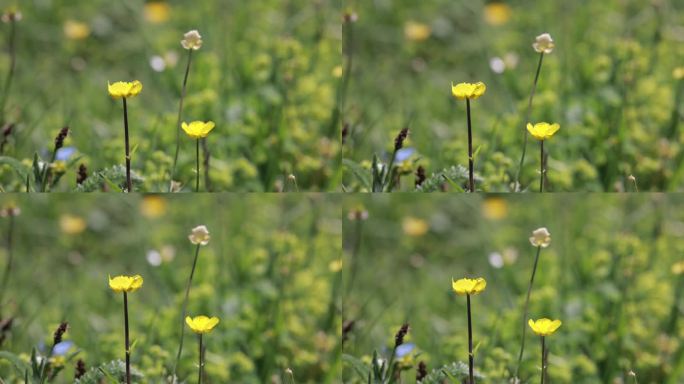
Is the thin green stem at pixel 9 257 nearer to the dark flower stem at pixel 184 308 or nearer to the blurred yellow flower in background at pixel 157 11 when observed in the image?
the dark flower stem at pixel 184 308

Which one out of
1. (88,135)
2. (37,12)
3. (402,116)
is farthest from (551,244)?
(37,12)

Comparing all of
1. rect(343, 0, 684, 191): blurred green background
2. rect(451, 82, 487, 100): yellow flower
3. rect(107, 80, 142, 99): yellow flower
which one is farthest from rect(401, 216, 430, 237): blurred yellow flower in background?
rect(107, 80, 142, 99): yellow flower

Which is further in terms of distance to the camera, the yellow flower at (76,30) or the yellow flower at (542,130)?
the yellow flower at (76,30)

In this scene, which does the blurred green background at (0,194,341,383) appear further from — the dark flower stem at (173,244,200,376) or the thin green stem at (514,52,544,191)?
the thin green stem at (514,52,544,191)

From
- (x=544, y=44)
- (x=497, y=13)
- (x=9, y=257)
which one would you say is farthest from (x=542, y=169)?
(x=9, y=257)

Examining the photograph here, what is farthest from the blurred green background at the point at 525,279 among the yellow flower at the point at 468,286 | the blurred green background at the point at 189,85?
the blurred green background at the point at 189,85

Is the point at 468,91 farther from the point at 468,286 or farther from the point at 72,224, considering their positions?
the point at 72,224
